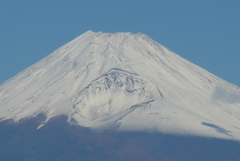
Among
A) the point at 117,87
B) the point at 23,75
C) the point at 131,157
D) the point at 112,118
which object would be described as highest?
the point at 23,75

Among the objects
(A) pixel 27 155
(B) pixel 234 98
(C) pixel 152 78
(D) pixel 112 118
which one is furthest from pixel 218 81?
(A) pixel 27 155

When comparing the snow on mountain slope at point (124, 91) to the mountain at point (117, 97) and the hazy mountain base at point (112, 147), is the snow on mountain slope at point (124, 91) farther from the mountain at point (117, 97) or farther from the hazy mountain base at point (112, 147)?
the hazy mountain base at point (112, 147)

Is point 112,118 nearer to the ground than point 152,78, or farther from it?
nearer to the ground

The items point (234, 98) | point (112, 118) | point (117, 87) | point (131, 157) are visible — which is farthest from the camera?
point (234, 98)

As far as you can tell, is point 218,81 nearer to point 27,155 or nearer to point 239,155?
point 239,155

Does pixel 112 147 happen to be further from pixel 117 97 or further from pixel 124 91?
pixel 124 91

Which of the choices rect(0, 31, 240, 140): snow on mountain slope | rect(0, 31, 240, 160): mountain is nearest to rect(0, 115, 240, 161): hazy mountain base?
rect(0, 31, 240, 160): mountain
